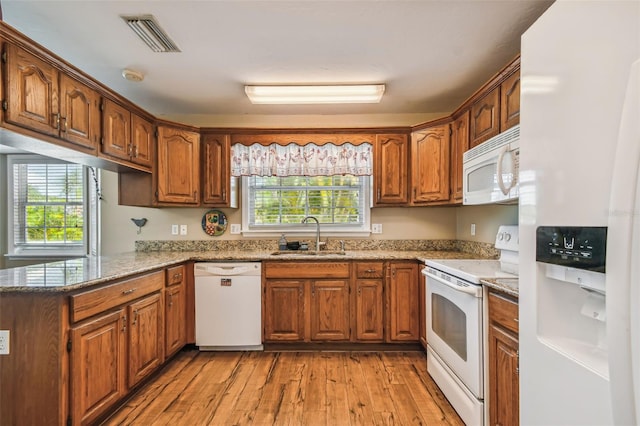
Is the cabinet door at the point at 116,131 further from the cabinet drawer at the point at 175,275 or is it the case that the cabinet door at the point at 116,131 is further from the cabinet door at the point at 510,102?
the cabinet door at the point at 510,102

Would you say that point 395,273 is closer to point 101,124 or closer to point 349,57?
point 349,57

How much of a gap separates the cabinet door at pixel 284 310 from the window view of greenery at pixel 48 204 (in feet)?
8.12

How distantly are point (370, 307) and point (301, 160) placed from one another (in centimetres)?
161

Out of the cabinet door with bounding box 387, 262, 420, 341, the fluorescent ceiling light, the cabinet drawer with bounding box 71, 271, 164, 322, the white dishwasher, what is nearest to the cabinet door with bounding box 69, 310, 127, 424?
the cabinet drawer with bounding box 71, 271, 164, 322

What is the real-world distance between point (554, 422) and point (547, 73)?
105 centimetres

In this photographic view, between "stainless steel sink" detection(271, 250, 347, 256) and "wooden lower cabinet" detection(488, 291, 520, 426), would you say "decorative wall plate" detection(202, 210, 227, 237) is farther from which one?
"wooden lower cabinet" detection(488, 291, 520, 426)

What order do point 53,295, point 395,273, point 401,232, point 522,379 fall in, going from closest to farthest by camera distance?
1. point 522,379
2. point 53,295
3. point 395,273
4. point 401,232

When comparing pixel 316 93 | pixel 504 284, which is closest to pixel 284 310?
pixel 504 284

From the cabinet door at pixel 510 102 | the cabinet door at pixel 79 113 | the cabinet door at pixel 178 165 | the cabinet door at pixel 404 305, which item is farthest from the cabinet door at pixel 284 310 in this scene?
the cabinet door at pixel 510 102

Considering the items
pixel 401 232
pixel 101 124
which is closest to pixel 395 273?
pixel 401 232

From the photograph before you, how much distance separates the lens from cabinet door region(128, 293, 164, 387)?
2.02m

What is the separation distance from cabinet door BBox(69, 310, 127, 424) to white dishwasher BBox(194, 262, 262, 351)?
0.85 meters

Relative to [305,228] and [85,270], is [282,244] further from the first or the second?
[85,270]

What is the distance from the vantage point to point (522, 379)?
3.47ft
